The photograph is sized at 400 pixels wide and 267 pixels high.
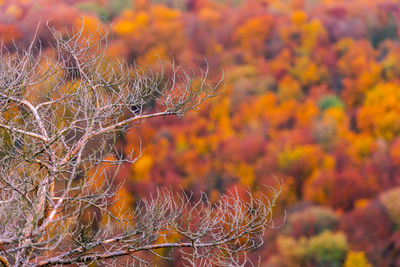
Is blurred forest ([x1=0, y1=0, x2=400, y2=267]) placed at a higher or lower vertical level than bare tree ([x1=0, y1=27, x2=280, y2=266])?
lower

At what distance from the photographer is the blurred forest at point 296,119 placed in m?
47.1

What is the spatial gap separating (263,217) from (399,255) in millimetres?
39690

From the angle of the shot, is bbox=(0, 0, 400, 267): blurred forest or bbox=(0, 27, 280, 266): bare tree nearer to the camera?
bbox=(0, 27, 280, 266): bare tree

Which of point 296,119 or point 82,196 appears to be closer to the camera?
point 82,196

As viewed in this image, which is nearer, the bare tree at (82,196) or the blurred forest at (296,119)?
the bare tree at (82,196)

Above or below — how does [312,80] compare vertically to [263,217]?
below

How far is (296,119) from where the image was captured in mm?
70000

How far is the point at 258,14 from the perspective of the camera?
84000 mm

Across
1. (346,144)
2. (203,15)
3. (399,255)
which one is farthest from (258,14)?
(399,255)

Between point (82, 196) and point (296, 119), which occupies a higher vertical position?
point (82, 196)

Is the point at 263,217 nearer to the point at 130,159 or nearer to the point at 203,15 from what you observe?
the point at 130,159

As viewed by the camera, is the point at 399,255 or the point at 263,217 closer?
the point at 263,217

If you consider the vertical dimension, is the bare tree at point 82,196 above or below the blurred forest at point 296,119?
above

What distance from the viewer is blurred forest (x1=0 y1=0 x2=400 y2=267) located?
4712 cm
